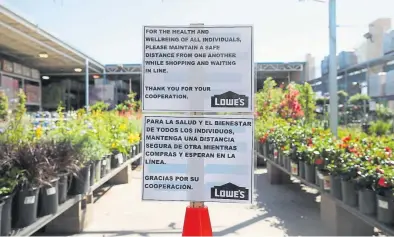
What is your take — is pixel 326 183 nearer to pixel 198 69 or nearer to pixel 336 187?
pixel 336 187

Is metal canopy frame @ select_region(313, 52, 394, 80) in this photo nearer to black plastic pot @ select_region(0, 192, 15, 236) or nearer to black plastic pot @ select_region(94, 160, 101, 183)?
black plastic pot @ select_region(94, 160, 101, 183)

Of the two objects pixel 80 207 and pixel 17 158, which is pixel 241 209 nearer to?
pixel 80 207

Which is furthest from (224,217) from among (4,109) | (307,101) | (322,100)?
(322,100)

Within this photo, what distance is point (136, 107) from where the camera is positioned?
885 cm

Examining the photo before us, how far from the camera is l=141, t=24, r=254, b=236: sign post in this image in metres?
1.31

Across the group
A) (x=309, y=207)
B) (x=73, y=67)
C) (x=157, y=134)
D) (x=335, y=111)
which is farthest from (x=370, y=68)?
(x=73, y=67)

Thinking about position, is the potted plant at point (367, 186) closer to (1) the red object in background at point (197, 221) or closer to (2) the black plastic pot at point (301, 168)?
(2) the black plastic pot at point (301, 168)

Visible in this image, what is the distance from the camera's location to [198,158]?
4.37ft

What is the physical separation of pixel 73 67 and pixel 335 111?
17291 millimetres

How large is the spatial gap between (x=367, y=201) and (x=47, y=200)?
7.63ft

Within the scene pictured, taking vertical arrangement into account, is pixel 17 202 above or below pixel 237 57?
below

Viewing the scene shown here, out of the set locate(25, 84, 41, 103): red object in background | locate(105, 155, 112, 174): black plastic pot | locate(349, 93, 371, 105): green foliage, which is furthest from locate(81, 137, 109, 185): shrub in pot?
locate(25, 84, 41, 103): red object in background

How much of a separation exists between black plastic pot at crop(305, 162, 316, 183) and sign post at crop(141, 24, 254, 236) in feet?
7.91

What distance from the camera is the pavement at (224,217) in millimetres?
3172
